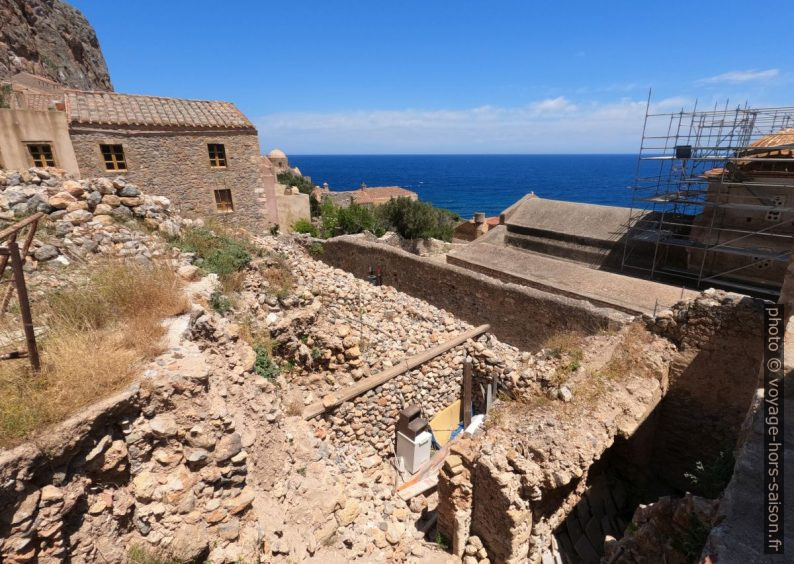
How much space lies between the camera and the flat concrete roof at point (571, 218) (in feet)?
60.3

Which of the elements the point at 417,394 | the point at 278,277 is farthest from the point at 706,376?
the point at 278,277

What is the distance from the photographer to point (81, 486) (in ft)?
10.1

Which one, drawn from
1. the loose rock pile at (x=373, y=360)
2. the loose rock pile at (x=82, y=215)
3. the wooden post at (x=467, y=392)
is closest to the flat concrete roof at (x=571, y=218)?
the loose rock pile at (x=373, y=360)

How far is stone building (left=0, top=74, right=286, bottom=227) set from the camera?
11258mm

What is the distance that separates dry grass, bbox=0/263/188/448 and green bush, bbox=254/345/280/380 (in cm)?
165

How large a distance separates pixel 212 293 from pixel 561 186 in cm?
12494

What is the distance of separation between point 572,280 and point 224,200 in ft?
44.3

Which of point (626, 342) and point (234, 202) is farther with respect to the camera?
point (234, 202)

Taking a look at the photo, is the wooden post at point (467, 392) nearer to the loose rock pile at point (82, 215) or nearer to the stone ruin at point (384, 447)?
the stone ruin at point (384, 447)

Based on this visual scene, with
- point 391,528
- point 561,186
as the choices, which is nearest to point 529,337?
point 391,528

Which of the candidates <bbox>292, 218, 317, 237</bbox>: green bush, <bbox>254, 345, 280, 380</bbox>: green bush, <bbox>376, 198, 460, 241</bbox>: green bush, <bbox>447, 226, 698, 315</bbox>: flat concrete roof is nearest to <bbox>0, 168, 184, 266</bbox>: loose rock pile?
<bbox>254, 345, 280, 380</bbox>: green bush

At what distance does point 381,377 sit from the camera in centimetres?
727

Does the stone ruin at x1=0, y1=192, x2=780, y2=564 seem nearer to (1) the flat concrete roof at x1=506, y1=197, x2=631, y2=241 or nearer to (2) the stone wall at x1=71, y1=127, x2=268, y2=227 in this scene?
(2) the stone wall at x1=71, y1=127, x2=268, y2=227

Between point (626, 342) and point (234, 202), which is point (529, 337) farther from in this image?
point (234, 202)
